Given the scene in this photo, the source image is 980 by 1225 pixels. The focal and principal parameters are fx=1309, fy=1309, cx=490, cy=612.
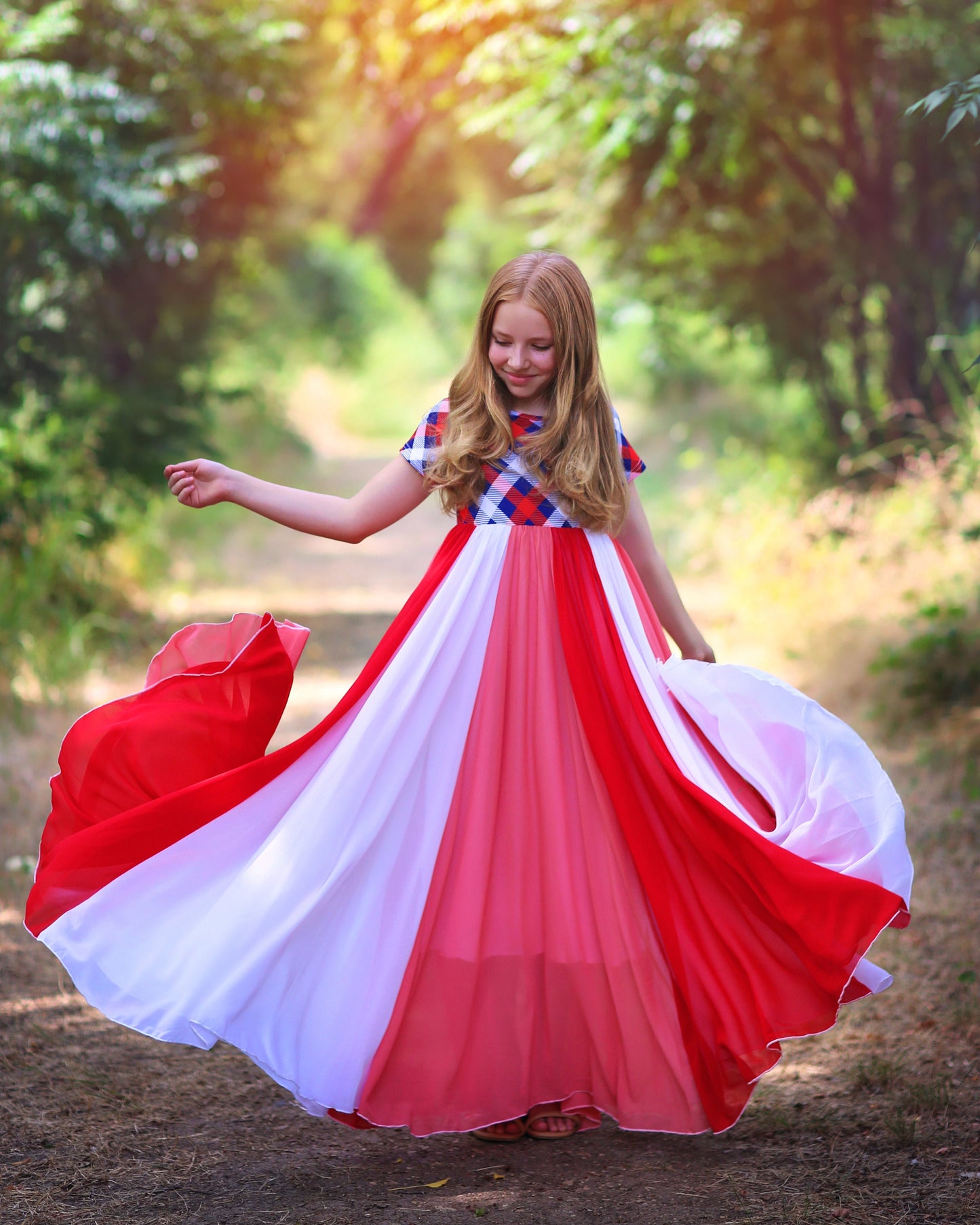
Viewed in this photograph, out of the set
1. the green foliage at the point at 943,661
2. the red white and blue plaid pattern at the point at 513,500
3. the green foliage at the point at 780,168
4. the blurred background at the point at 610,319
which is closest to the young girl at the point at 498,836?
the red white and blue plaid pattern at the point at 513,500

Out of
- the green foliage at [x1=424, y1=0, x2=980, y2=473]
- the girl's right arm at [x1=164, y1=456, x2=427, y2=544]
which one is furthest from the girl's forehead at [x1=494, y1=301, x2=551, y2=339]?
the green foliage at [x1=424, y1=0, x2=980, y2=473]

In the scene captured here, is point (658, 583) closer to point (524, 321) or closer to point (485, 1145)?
point (524, 321)

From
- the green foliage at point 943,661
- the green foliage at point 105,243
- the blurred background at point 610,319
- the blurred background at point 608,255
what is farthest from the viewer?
the blurred background at point 608,255

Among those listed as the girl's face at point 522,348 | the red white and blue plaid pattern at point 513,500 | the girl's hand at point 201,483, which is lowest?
the red white and blue plaid pattern at point 513,500

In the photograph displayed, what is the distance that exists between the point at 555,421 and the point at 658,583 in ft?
1.51

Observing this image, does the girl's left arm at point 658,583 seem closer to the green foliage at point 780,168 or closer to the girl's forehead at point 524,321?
the girl's forehead at point 524,321

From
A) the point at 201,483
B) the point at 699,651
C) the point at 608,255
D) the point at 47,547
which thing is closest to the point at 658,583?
the point at 699,651

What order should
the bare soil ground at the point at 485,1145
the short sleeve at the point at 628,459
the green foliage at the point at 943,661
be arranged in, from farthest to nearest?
the green foliage at the point at 943,661 < the short sleeve at the point at 628,459 < the bare soil ground at the point at 485,1145

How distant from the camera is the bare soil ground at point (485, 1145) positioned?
2.42 meters

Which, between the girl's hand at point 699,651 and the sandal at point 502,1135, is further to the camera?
the girl's hand at point 699,651

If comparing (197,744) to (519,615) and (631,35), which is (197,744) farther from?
(631,35)

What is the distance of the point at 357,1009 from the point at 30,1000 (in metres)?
1.47

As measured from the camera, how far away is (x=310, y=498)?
2674 mm

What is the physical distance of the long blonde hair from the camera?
262cm
